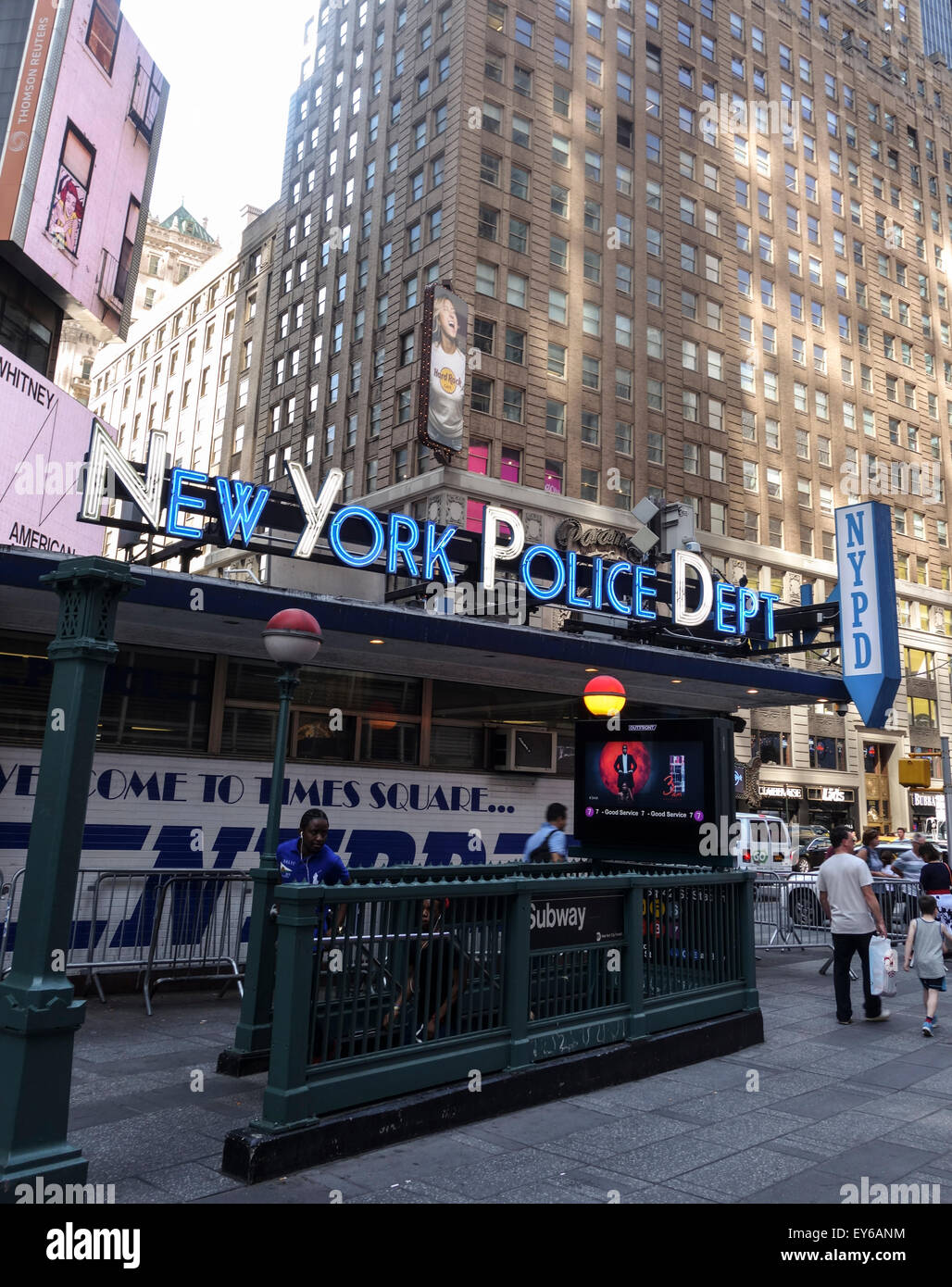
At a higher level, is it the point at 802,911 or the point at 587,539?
the point at 587,539

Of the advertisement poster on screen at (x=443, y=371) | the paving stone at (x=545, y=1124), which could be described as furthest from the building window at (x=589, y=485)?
the paving stone at (x=545, y=1124)

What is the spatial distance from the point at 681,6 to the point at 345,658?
5431cm

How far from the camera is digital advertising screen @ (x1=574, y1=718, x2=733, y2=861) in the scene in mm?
10609

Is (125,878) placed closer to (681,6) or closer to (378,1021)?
(378,1021)

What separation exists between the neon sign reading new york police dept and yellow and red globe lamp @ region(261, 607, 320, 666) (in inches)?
273

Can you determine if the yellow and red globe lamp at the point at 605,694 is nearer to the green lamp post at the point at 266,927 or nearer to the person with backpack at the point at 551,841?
the person with backpack at the point at 551,841

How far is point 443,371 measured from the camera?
39562mm

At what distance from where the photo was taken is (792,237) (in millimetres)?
56125

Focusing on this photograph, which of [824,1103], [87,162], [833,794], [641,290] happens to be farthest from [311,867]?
[641,290]

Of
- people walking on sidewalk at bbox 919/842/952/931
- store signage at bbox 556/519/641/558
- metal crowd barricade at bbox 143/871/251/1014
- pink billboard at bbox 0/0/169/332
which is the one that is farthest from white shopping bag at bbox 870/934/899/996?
store signage at bbox 556/519/641/558

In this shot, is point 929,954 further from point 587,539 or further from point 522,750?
point 587,539

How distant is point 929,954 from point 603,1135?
17.0ft

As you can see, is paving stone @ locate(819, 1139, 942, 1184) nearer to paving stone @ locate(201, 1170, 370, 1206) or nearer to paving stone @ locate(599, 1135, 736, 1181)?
paving stone @ locate(599, 1135, 736, 1181)
